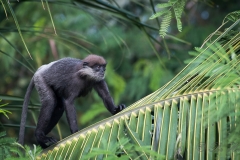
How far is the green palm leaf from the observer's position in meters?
2.78

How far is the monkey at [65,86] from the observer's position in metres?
4.82

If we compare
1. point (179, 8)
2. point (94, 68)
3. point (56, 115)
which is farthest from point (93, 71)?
point (179, 8)

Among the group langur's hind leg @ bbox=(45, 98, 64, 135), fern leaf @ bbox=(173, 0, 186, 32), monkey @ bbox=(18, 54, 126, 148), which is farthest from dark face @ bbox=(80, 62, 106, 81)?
fern leaf @ bbox=(173, 0, 186, 32)

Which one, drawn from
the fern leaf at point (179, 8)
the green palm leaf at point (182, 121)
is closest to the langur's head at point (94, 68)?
the green palm leaf at point (182, 121)

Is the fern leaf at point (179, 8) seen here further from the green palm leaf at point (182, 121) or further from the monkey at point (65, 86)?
the monkey at point (65, 86)

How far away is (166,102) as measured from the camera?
3.27 metres

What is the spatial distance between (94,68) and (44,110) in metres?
0.69

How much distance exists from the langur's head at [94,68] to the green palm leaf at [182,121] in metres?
1.73

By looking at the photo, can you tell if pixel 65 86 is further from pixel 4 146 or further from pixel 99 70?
pixel 4 146

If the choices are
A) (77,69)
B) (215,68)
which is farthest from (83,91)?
(215,68)

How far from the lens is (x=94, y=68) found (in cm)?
522

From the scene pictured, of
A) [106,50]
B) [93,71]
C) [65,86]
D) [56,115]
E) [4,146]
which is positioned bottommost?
[4,146]

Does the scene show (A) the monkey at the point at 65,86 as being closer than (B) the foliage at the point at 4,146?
No

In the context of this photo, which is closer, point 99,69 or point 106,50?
point 99,69
